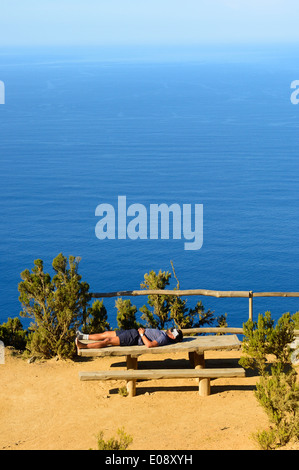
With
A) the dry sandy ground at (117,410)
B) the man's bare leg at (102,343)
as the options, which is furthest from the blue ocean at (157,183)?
the man's bare leg at (102,343)

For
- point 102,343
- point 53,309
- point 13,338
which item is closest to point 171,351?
point 102,343

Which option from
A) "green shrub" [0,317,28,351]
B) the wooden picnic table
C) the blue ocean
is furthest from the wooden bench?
the blue ocean

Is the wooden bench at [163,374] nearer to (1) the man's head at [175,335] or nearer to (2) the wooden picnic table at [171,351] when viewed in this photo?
(2) the wooden picnic table at [171,351]

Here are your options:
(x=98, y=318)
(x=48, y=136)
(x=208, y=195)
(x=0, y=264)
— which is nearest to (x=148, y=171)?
(x=208, y=195)

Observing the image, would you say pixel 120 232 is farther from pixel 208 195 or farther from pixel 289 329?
pixel 289 329

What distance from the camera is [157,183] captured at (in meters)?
99.2

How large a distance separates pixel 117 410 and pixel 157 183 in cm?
9031

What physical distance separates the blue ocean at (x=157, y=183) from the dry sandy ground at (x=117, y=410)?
134ft

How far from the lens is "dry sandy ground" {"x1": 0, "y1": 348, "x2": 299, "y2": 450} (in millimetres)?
8438

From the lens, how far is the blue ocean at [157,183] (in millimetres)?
62344

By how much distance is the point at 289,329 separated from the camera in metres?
9.45

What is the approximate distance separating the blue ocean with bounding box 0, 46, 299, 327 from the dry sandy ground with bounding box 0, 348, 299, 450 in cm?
4087
